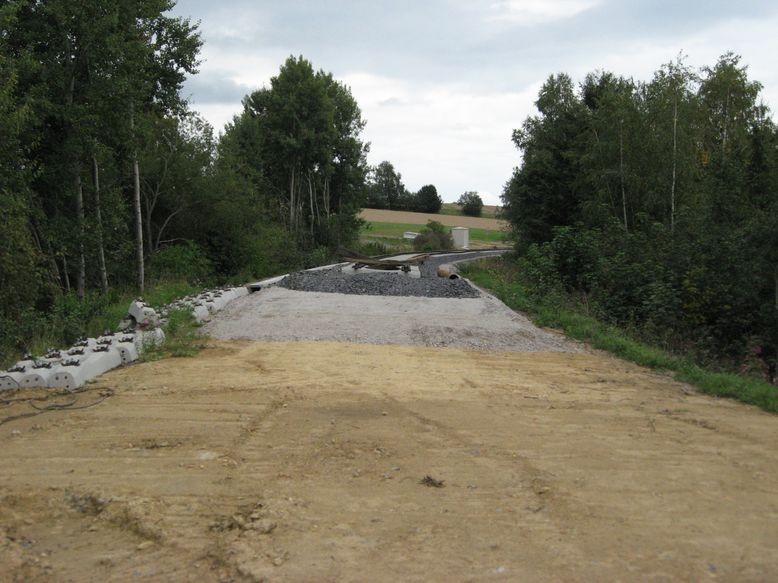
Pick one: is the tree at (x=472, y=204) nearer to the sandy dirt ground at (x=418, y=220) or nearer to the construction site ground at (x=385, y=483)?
the sandy dirt ground at (x=418, y=220)

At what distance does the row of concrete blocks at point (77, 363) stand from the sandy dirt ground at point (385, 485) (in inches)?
15.1

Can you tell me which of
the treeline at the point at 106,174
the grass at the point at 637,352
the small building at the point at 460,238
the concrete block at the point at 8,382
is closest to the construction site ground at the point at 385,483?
the grass at the point at 637,352

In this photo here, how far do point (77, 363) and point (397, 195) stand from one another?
357ft

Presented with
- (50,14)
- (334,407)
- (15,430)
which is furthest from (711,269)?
(50,14)

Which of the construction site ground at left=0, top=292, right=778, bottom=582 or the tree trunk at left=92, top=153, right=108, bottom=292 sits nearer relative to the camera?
the construction site ground at left=0, top=292, right=778, bottom=582

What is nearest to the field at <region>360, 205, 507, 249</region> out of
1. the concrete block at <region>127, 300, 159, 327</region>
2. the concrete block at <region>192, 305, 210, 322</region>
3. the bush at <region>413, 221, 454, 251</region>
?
the bush at <region>413, 221, 454, 251</region>

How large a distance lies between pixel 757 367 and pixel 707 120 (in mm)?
24266

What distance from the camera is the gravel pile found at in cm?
1819

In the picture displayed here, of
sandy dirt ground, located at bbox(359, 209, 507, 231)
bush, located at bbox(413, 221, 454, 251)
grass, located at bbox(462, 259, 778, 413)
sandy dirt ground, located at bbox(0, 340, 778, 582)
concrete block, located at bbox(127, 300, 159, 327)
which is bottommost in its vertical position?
grass, located at bbox(462, 259, 778, 413)

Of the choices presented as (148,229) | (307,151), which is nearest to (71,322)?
(148,229)

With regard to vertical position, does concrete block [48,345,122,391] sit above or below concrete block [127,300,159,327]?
below

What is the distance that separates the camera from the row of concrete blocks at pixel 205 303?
13.4 meters

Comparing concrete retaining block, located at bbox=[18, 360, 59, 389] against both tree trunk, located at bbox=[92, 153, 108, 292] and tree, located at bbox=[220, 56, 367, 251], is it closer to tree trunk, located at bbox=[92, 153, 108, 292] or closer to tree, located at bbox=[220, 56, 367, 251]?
tree trunk, located at bbox=[92, 153, 108, 292]

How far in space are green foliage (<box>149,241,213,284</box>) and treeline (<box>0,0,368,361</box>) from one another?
0.07m
